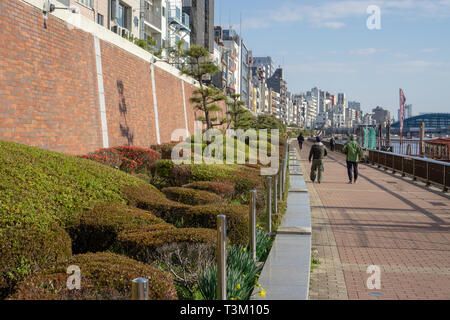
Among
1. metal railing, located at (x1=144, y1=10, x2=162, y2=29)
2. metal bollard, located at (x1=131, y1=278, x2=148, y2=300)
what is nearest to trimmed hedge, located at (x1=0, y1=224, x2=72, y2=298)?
metal bollard, located at (x1=131, y1=278, x2=148, y2=300)

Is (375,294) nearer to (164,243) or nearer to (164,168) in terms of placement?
(164,243)

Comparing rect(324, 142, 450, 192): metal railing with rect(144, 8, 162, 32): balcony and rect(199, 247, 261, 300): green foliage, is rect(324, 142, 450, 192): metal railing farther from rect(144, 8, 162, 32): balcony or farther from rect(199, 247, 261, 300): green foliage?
rect(144, 8, 162, 32): balcony

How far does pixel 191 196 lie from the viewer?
344 inches

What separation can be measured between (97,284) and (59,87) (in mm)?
9576

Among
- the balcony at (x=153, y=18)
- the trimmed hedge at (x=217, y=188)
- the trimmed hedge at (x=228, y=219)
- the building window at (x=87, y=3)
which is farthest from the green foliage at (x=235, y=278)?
the balcony at (x=153, y=18)

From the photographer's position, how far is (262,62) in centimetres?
19238

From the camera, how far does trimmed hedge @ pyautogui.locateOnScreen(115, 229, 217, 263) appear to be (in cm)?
524

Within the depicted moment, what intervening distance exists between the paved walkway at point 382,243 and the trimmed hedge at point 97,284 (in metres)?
2.45

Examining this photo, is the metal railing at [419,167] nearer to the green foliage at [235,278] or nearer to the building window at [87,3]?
the green foliage at [235,278]

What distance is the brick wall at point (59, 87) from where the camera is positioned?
33.2 feet

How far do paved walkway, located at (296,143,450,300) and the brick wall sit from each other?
21.8 ft

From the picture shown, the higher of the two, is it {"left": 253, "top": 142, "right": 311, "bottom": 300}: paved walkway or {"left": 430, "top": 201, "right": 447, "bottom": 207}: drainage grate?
{"left": 253, "top": 142, "right": 311, "bottom": 300}: paved walkway

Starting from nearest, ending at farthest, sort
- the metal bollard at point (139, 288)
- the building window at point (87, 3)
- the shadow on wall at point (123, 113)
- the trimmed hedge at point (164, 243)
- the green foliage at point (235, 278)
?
the metal bollard at point (139, 288) → the green foliage at point (235, 278) → the trimmed hedge at point (164, 243) → the shadow on wall at point (123, 113) → the building window at point (87, 3)
